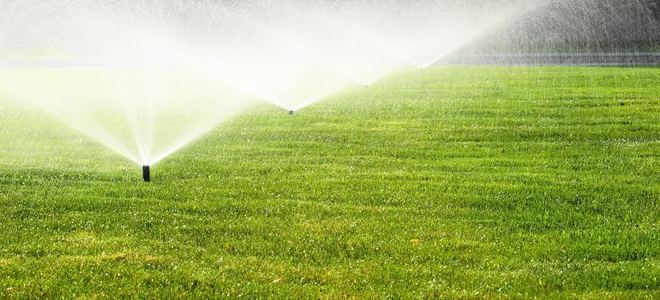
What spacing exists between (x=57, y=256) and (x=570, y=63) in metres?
27.1

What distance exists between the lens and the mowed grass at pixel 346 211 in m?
6.61

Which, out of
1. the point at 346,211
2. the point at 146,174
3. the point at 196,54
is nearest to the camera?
the point at 346,211

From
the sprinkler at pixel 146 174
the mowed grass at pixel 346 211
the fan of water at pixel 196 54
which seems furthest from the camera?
the fan of water at pixel 196 54

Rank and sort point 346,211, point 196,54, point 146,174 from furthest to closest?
point 196,54 → point 146,174 → point 346,211

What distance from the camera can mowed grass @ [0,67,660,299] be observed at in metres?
6.61

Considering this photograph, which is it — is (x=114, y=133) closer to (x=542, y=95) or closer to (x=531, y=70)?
(x=542, y=95)

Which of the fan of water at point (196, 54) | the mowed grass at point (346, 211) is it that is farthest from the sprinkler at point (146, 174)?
the fan of water at point (196, 54)

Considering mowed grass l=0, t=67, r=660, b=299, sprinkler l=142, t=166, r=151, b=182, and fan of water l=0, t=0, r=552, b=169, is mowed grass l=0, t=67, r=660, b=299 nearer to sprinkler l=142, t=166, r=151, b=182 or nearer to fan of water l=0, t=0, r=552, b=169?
sprinkler l=142, t=166, r=151, b=182

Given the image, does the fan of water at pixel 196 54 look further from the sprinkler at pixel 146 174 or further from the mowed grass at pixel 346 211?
the mowed grass at pixel 346 211

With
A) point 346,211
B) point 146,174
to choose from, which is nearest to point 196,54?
point 146,174

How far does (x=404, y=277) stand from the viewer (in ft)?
21.9

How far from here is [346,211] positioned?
876cm

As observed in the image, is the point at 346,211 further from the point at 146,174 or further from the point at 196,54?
the point at 196,54

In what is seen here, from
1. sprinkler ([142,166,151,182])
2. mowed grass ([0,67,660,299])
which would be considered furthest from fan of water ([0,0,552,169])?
mowed grass ([0,67,660,299])
